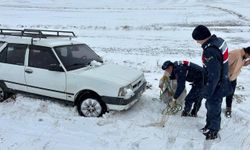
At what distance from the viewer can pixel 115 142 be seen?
619cm

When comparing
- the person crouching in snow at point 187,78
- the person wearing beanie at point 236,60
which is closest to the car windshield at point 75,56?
the person crouching in snow at point 187,78

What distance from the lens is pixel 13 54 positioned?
28.2 ft

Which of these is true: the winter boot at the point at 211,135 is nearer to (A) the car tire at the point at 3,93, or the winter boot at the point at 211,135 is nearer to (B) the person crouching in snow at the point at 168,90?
(B) the person crouching in snow at the point at 168,90

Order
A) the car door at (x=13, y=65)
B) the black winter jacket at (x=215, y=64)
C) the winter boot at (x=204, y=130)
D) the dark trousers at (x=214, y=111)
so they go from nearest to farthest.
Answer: the black winter jacket at (x=215, y=64) → the dark trousers at (x=214, y=111) → the winter boot at (x=204, y=130) → the car door at (x=13, y=65)

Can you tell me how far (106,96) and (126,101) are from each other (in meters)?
0.40

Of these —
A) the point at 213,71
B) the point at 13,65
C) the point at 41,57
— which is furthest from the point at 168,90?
the point at 13,65

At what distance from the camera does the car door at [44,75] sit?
25.7 feet

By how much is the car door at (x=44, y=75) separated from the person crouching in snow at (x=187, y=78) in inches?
85.8

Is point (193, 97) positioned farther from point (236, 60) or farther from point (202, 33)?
point (202, 33)

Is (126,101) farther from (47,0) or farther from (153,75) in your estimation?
(47,0)

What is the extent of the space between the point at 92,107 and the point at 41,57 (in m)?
1.67

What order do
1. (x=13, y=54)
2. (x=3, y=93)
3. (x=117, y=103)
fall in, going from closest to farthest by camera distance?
(x=117, y=103) → (x=13, y=54) → (x=3, y=93)

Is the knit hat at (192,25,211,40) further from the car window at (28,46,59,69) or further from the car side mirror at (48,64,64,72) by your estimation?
the car window at (28,46,59,69)

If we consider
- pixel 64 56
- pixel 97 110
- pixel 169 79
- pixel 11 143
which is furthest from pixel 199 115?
pixel 11 143
